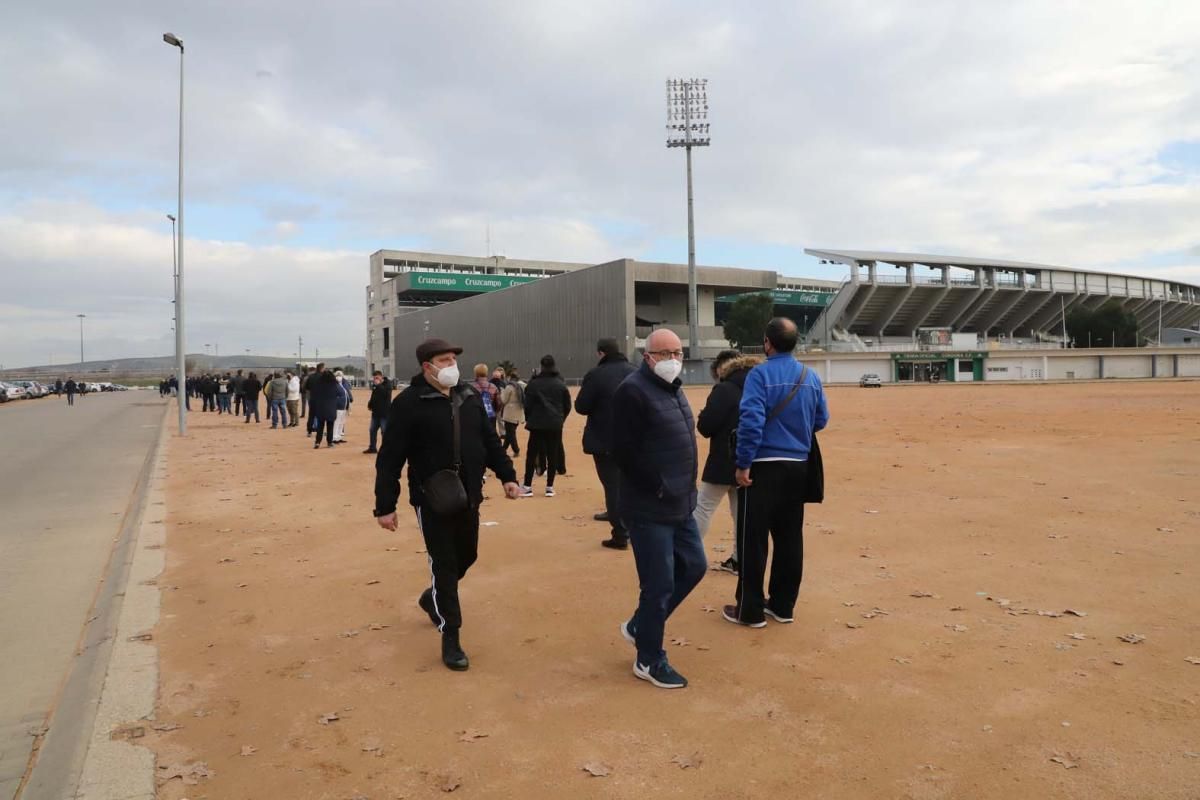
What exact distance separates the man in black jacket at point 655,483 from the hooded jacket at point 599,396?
253cm

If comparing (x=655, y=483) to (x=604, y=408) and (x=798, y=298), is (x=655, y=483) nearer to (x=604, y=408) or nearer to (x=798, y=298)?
(x=604, y=408)

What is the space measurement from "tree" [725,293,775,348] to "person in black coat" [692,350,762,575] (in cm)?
6937

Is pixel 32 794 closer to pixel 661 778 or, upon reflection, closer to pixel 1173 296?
pixel 661 778

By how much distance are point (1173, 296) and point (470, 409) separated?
12731 cm

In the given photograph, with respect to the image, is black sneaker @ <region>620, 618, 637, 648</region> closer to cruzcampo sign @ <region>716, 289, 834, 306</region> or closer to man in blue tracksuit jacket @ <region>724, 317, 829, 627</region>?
man in blue tracksuit jacket @ <region>724, 317, 829, 627</region>

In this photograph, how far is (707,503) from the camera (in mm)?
5977

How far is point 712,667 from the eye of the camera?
14.8ft

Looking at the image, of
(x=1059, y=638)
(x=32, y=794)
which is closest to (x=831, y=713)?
(x=1059, y=638)

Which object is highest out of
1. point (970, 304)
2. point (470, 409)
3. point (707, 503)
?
point (970, 304)

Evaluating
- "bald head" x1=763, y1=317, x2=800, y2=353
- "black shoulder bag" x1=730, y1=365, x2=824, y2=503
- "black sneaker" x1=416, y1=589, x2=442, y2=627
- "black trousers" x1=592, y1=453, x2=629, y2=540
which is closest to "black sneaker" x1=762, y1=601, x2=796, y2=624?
"black shoulder bag" x1=730, y1=365, x2=824, y2=503

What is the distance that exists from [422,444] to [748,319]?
238ft

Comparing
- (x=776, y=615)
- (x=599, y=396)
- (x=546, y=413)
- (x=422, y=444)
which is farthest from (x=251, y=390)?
(x=776, y=615)

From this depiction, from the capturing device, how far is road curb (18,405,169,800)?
3400mm

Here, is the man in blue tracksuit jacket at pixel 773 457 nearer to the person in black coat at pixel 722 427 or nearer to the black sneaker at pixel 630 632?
the person in black coat at pixel 722 427
